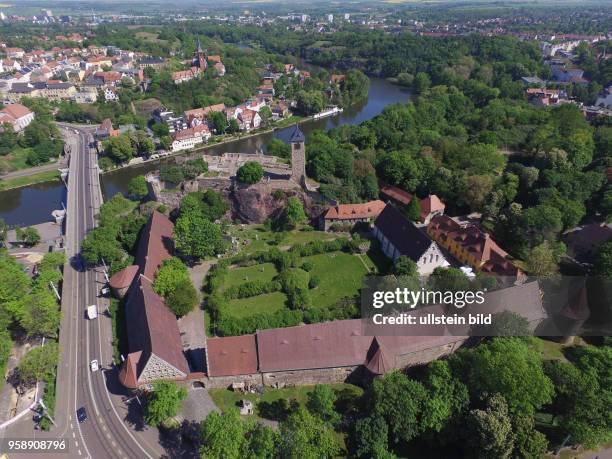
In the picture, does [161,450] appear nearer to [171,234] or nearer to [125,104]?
[171,234]

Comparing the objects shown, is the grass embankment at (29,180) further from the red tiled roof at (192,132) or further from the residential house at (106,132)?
the red tiled roof at (192,132)

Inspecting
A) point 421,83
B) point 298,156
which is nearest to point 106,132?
point 298,156

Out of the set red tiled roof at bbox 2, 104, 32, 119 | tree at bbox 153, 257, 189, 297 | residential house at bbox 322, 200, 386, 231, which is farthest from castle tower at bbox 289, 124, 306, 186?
red tiled roof at bbox 2, 104, 32, 119

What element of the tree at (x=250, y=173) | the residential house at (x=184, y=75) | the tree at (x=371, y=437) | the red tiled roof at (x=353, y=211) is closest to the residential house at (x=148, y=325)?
the tree at (x=371, y=437)

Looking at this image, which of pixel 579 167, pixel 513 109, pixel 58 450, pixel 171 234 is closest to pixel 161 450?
pixel 58 450

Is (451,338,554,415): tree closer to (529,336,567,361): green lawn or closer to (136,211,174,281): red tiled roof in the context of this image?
(529,336,567,361): green lawn

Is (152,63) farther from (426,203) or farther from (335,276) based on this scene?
(335,276)

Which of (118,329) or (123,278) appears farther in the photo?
(123,278)

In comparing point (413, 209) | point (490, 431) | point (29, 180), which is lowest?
point (29, 180)
